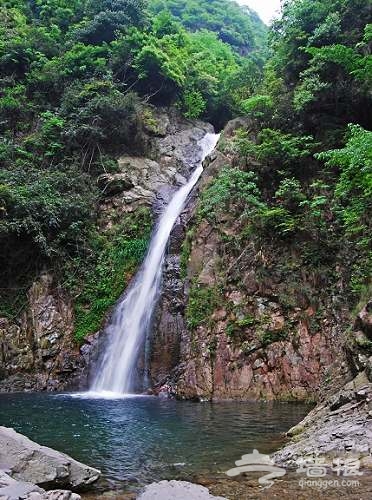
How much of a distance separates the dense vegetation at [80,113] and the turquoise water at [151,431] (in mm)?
5663

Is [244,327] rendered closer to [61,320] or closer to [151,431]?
[151,431]

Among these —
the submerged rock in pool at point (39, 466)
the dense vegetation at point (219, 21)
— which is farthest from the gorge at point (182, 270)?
the dense vegetation at point (219, 21)

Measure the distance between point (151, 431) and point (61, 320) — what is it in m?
8.97

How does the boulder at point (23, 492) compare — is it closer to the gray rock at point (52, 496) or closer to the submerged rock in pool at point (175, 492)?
the gray rock at point (52, 496)

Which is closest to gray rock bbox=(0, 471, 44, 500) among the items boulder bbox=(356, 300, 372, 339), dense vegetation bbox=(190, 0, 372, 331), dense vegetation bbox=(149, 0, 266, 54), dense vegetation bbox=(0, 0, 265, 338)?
boulder bbox=(356, 300, 372, 339)

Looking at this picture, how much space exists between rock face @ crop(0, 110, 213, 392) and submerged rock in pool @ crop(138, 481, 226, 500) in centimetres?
1011

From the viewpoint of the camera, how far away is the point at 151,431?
805 centimetres

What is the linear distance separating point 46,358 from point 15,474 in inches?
430

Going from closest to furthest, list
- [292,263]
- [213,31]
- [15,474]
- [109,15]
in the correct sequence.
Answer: [15,474] → [292,263] → [109,15] → [213,31]

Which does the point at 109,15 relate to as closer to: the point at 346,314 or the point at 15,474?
the point at 346,314

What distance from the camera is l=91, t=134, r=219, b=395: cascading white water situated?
13.8 meters

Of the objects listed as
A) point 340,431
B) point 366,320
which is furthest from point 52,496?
point 366,320

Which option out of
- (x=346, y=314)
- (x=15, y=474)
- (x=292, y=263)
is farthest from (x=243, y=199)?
(x=15, y=474)

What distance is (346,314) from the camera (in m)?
12.0
